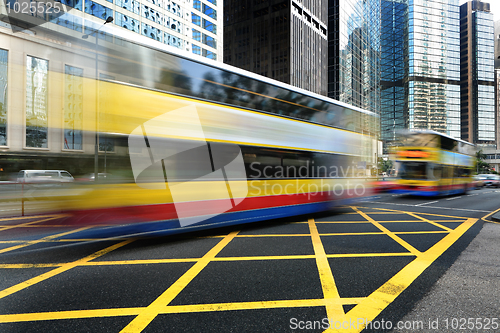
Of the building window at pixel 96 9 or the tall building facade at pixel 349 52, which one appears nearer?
the building window at pixel 96 9

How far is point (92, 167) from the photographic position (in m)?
4.20

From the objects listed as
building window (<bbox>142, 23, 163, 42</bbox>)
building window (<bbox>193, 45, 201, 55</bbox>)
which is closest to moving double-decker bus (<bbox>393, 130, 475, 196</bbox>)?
building window (<bbox>142, 23, 163, 42</bbox>)

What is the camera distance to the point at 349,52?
67000mm

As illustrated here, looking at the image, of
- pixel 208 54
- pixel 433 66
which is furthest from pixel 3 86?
pixel 433 66

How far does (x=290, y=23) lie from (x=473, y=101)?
85576 millimetres

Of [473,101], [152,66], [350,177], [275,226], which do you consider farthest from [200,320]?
[473,101]

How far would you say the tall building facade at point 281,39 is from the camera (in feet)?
195

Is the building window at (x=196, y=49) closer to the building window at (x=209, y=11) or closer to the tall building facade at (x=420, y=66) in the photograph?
the building window at (x=209, y=11)

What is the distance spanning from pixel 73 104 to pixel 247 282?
373 centimetres

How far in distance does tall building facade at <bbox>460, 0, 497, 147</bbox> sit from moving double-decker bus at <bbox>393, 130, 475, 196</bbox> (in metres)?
109

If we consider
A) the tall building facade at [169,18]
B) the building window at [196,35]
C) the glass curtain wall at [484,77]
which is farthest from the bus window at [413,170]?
the glass curtain wall at [484,77]

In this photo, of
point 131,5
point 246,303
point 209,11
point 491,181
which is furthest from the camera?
point 209,11

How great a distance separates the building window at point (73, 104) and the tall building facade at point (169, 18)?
1008 inches

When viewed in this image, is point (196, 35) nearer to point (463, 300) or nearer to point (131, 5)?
point (131, 5)
